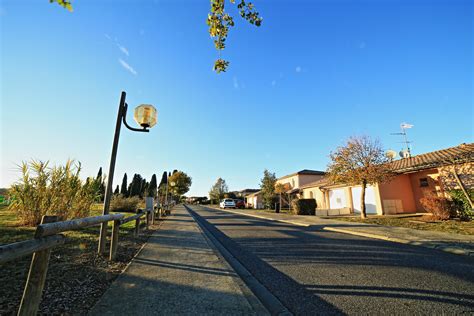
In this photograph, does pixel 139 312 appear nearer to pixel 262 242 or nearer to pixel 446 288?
pixel 446 288

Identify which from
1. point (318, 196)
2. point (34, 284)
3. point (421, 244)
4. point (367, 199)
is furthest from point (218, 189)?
point (34, 284)

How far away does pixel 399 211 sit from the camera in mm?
14656

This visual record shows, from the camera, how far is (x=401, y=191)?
14859mm

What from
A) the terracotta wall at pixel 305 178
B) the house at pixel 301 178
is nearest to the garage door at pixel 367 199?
the house at pixel 301 178

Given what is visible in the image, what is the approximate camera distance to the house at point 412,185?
11172mm

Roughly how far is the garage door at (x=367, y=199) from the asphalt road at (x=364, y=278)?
451 inches

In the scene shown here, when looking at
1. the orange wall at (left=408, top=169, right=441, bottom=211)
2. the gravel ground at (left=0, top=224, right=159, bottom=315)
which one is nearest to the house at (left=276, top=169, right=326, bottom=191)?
the orange wall at (left=408, top=169, right=441, bottom=211)

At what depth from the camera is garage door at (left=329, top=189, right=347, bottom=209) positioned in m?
18.6

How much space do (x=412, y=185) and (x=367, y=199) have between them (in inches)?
117

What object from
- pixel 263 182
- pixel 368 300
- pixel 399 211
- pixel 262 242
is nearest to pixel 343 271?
pixel 368 300

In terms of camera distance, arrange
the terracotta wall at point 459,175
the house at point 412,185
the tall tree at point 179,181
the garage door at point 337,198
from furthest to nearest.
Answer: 1. the tall tree at point 179,181
2. the garage door at point 337,198
3. the house at point 412,185
4. the terracotta wall at point 459,175

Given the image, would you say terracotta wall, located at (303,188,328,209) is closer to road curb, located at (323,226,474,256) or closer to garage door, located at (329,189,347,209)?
garage door, located at (329,189,347,209)

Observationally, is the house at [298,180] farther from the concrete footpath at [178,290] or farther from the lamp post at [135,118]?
the concrete footpath at [178,290]

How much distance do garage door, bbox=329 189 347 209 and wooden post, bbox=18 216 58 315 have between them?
1981 centimetres
